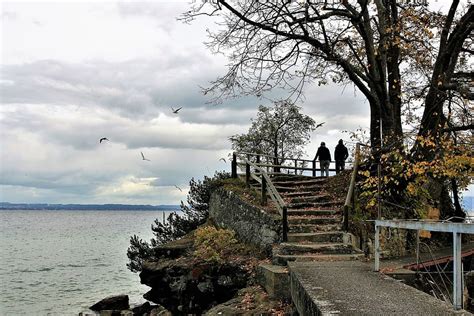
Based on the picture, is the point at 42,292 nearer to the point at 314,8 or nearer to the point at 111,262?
the point at 111,262

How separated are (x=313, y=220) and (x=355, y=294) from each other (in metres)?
6.29

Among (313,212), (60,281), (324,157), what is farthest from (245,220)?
(60,281)

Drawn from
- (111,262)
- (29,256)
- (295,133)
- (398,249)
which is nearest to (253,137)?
(295,133)

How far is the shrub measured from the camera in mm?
13730

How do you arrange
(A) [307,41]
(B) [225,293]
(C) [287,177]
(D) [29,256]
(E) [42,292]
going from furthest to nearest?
(D) [29,256] → (E) [42,292] → (C) [287,177] → (A) [307,41] → (B) [225,293]

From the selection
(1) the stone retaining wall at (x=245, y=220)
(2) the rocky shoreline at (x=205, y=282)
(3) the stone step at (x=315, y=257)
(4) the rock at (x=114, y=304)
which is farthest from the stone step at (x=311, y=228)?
(4) the rock at (x=114, y=304)

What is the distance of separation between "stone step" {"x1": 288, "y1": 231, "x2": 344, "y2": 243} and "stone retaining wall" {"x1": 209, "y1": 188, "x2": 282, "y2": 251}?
0.42 metres

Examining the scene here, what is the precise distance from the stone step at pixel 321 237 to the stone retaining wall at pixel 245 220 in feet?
1.37

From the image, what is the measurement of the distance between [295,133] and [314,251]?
16780mm

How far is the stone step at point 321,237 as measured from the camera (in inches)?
468

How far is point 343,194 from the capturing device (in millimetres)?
15336

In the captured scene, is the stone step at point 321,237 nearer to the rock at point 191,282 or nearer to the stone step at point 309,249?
the stone step at point 309,249

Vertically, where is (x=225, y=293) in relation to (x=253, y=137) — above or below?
below

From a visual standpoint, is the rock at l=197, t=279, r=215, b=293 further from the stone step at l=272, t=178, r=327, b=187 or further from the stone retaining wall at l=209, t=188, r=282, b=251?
the stone step at l=272, t=178, r=327, b=187
